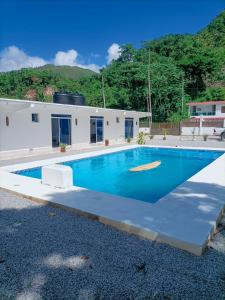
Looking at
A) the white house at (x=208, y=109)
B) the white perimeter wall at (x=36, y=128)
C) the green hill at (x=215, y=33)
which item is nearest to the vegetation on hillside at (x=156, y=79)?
the green hill at (x=215, y=33)

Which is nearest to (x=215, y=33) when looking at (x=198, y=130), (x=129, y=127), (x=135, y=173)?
(x=198, y=130)

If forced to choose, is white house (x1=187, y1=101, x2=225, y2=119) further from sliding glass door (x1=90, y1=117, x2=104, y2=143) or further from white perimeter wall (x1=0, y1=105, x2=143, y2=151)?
white perimeter wall (x1=0, y1=105, x2=143, y2=151)

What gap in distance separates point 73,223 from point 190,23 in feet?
129

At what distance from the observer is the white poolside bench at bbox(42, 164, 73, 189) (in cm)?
534

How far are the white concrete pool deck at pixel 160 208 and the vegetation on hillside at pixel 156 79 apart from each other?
77.0ft

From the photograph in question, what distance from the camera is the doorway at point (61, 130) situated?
43.4ft

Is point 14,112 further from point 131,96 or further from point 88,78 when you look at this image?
point 88,78

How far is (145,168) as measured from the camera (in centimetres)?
955

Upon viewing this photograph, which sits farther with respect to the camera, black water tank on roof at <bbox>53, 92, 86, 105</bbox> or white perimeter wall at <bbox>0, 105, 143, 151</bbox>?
black water tank on roof at <bbox>53, 92, 86, 105</bbox>

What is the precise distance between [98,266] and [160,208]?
181cm

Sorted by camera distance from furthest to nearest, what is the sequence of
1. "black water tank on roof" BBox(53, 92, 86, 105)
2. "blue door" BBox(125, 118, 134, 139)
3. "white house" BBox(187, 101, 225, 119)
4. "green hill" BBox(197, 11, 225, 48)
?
1. "green hill" BBox(197, 11, 225, 48)
2. "white house" BBox(187, 101, 225, 119)
3. "blue door" BBox(125, 118, 134, 139)
4. "black water tank on roof" BBox(53, 92, 86, 105)

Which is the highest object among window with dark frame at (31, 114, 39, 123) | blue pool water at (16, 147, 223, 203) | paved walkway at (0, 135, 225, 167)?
window with dark frame at (31, 114, 39, 123)

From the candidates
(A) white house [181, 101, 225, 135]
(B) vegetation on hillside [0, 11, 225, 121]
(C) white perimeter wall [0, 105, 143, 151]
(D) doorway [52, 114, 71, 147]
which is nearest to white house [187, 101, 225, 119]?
(A) white house [181, 101, 225, 135]

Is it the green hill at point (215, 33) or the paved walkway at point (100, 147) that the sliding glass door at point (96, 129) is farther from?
the green hill at point (215, 33)
